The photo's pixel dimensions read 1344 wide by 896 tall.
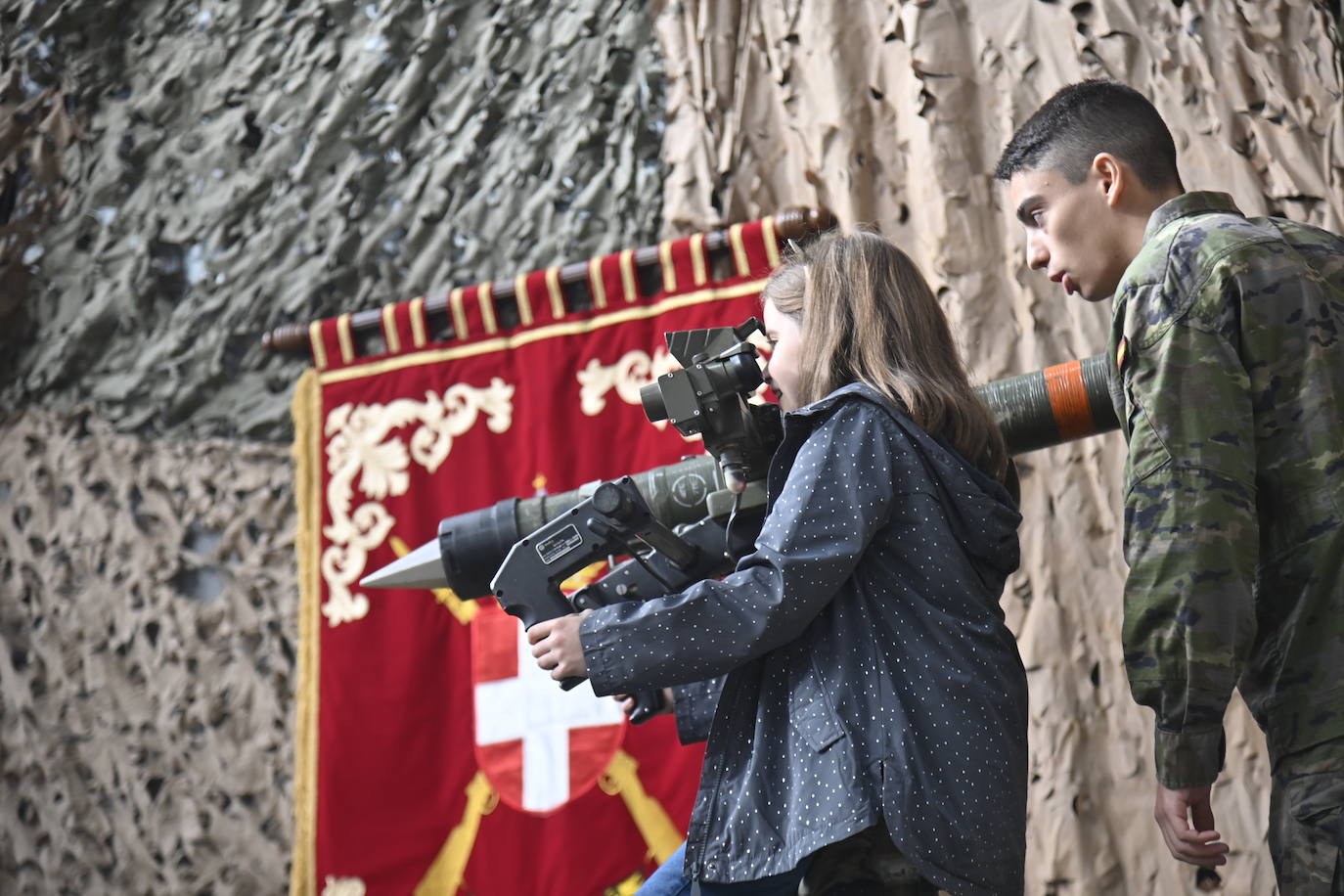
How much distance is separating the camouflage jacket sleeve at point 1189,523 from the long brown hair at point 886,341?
0.16 metres

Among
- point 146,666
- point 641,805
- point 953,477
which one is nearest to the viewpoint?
point 953,477

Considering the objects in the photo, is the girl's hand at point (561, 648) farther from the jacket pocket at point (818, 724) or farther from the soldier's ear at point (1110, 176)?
the soldier's ear at point (1110, 176)

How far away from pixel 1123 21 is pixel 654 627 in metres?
1.70

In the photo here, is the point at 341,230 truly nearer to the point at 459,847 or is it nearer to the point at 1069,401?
the point at 459,847

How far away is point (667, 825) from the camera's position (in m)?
2.40

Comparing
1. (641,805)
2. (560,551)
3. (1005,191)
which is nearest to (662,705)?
(560,551)

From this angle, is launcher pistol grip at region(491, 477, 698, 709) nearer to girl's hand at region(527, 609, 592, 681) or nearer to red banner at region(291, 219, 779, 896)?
girl's hand at region(527, 609, 592, 681)

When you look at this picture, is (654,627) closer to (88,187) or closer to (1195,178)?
(1195,178)

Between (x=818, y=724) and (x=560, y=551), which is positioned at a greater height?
(x=560, y=551)

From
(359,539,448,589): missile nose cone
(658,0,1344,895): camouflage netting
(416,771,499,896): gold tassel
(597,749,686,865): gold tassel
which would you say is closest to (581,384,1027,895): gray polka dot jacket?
(359,539,448,589): missile nose cone

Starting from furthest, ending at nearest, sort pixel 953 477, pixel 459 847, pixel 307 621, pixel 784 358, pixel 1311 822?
pixel 307 621
pixel 459 847
pixel 784 358
pixel 953 477
pixel 1311 822

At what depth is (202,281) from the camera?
10.5 feet

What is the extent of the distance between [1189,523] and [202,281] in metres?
2.56

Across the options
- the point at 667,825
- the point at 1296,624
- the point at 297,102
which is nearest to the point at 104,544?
the point at 297,102
